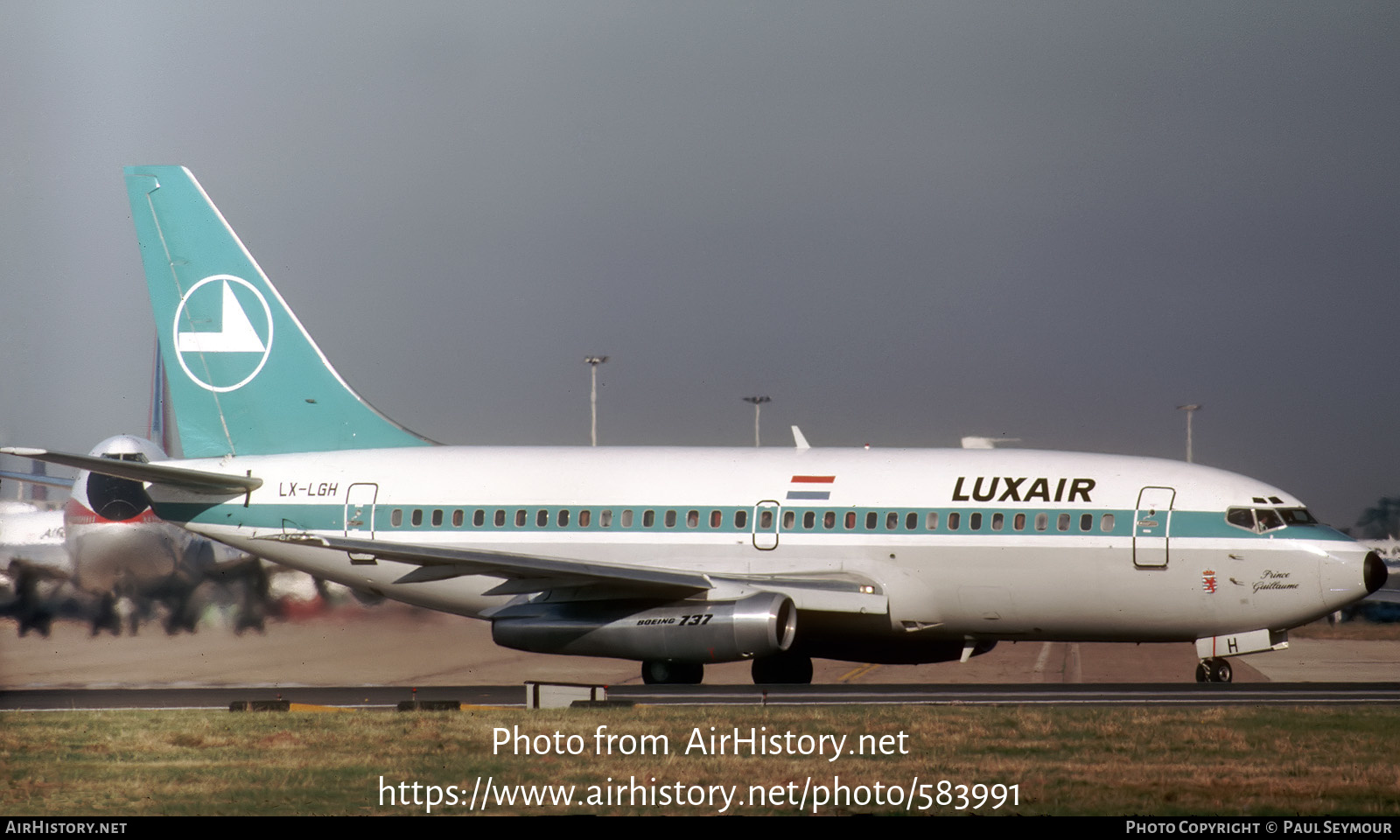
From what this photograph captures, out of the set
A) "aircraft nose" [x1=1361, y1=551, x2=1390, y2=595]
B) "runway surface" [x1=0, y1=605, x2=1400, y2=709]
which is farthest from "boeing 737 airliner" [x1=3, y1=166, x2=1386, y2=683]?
"runway surface" [x1=0, y1=605, x2=1400, y2=709]

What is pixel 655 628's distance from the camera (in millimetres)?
25359

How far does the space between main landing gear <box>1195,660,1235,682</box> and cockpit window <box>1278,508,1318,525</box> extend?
2.53 m

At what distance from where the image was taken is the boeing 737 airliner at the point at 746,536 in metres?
25.2

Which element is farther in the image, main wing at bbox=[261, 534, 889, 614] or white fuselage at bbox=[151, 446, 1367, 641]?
main wing at bbox=[261, 534, 889, 614]

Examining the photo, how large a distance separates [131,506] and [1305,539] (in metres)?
24.3

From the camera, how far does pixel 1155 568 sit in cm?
2539

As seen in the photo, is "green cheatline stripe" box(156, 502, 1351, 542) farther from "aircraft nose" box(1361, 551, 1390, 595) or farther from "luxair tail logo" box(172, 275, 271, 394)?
"luxair tail logo" box(172, 275, 271, 394)

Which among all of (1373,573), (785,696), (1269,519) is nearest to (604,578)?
(785,696)

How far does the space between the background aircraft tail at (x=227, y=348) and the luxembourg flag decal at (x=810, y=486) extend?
8290 mm

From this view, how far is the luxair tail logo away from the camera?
104 ft

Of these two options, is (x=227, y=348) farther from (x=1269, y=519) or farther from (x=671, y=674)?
(x=1269, y=519)

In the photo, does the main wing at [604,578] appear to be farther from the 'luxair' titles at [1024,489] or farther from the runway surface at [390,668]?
the 'luxair' titles at [1024,489]

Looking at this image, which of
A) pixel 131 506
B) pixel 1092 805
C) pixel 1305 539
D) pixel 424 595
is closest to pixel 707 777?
pixel 1092 805
